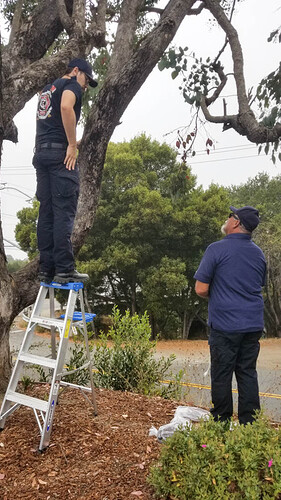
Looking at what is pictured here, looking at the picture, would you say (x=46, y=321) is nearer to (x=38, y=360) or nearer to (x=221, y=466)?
(x=38, y=360)

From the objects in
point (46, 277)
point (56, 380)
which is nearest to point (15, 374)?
point (56, 380)

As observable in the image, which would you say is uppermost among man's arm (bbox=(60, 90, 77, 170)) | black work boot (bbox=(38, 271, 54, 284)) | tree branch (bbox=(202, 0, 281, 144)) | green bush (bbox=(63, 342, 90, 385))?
tree branch (bbox=(202, 0, 281, 144))

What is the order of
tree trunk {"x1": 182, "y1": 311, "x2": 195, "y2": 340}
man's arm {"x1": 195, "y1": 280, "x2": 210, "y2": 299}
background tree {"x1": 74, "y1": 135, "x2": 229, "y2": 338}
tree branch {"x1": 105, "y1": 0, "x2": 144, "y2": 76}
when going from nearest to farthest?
man's arm {"x1": 195, "y1": 280, "x2": 210, "y2": 299} < tree branch {"x1": 105, "y1": 0, "x2": 144, "y2": 76} < background tree {"x1": 74, "y1": 135, "x2": 229, "y2": 338} < tree trunk {"x1": 182, "y1": 311, "x2": 195, "y2": 340}

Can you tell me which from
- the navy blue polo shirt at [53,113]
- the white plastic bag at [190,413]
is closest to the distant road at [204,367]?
the white plastic bag at [190,413]

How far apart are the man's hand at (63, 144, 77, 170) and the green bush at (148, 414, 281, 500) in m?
2.48

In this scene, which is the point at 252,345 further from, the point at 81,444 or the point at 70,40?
the point at 70,40

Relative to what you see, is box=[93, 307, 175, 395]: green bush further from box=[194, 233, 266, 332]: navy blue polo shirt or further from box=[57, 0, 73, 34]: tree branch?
box=[57, 0, 73, 34]: tree branch

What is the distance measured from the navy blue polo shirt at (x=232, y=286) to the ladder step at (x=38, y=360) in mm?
1420

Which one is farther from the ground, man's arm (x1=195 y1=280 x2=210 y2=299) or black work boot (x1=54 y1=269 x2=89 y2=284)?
black work boot (x1=54 y1=269 x2=89 y2=284)

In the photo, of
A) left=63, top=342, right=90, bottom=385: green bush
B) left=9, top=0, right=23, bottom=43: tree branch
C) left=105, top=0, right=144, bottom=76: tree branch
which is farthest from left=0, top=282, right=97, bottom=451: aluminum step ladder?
left=9, top=0, right=23, bottom=43: tree branch

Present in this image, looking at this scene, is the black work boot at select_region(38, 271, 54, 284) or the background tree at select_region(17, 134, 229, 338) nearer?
the black work boot at select_region(38, 271, 54, 284)

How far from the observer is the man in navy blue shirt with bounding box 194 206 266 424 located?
4.03 meters

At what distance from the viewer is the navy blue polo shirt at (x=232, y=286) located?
4.05 m

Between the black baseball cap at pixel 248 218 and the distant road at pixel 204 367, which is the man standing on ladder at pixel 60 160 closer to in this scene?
the black baseball cap at pixel 248 218
